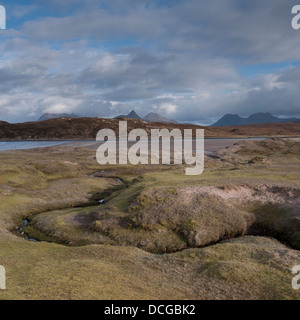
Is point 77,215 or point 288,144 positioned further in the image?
point 288,144

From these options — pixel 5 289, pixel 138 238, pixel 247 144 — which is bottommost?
pixel 138 238

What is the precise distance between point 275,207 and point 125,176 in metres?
41.5

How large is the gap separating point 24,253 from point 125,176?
45.5 metres

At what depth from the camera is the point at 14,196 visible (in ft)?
146

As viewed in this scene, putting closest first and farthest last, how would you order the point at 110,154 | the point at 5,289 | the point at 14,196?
the point at 5,289 < the point at 14,196 < the point at 110,154

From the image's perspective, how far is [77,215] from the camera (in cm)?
3559

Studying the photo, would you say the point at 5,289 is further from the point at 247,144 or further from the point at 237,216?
the point at 247,144

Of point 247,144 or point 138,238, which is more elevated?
point 247,144

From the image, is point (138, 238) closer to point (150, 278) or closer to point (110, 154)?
point (150, 278)

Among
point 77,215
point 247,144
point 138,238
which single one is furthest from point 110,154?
point 138,238
